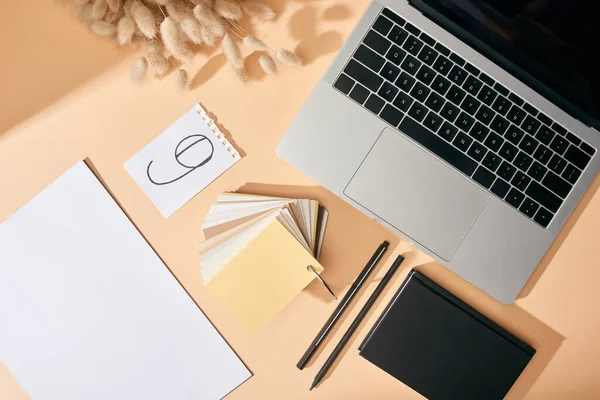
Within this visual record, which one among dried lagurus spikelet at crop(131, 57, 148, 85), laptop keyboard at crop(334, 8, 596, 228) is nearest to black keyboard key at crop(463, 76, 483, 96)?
laptop keyboard at crop(334, 8, 596, 228)

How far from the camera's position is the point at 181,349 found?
73 cm

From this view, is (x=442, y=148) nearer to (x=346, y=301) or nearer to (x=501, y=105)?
(x=501, y=105)

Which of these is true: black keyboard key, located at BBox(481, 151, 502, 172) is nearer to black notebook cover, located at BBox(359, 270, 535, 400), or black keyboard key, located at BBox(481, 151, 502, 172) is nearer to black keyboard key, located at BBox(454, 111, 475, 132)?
black keyboard key, located at BBox(454, 111, 475, 132)

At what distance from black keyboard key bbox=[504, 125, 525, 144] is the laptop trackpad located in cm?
9

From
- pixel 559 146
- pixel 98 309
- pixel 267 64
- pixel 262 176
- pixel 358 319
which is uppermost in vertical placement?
pixel 559 146

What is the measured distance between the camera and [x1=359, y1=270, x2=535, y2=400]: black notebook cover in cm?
71

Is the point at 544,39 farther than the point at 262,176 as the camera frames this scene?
No

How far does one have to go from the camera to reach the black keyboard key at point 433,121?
678 mm

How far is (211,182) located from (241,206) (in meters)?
0.06

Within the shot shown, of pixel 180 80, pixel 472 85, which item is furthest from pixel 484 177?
pixel 180 80

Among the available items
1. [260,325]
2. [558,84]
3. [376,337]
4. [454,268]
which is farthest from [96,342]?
[558,84]

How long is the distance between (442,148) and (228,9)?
35 centimetres

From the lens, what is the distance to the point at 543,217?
0.68 metres

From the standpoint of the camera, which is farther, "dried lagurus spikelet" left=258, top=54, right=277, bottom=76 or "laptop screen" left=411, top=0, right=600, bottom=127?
"dried lagurus spikelet" left=258, top=54, right=277, bottom=76
